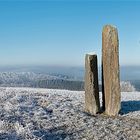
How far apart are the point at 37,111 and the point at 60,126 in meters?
1.88

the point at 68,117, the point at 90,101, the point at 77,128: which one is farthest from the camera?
the point at 90,101

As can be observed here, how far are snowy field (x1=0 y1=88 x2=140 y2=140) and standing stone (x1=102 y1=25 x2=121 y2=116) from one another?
56cm

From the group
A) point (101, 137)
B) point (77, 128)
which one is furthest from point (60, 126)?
point (101, 137)

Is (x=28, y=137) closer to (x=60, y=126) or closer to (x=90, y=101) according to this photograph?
(x=60, y=126)

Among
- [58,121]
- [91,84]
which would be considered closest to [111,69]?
[91,84]

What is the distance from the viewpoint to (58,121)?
18.0 m

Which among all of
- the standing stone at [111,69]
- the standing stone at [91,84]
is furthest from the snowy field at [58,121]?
the standing stone at [111,69]

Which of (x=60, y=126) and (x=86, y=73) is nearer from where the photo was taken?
(x=60, y=126)

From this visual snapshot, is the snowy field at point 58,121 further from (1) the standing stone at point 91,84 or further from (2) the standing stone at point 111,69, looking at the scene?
(2) the standing stone at point 111,69

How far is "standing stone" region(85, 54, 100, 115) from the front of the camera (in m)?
19.8

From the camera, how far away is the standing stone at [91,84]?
19797 mm

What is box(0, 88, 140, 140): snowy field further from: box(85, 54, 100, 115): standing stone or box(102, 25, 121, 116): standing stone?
box(102, 25, 121, 116): standing stone

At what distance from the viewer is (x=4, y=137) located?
15.8 m

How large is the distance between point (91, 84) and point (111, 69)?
1.16 m
